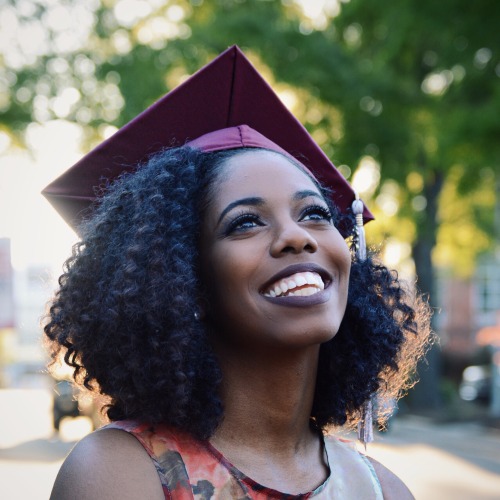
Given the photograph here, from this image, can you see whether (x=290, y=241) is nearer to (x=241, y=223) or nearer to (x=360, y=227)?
(x=241, y=223)

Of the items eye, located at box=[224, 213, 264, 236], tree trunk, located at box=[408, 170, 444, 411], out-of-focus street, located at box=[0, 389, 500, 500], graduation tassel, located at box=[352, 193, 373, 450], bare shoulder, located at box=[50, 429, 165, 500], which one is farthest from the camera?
tree trunk, located at box=[408, 170, 444, 411]

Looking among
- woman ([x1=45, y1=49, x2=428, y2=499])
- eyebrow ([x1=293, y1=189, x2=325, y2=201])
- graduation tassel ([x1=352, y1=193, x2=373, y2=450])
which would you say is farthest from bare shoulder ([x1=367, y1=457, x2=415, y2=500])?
eyebrow ([x1=293, y1=189, x2=325, y2=201])

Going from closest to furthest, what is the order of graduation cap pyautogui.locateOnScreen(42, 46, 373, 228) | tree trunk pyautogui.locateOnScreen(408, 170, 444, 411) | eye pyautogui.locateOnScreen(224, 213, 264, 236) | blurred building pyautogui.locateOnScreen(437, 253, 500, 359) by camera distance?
eye pyautogui.locateOnScreen(224, 213, 264, 236) < graduation cap pyautogui.locateOnScreen(42, 46, 373, 228) < tree trunk pyautogui.locateOnScreen(408, 170, 444, 411) < blurred building pyautogui.locateOnScreen(437, 253, 500, 359)

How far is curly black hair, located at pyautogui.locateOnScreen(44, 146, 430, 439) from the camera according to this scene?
1919 millimetres

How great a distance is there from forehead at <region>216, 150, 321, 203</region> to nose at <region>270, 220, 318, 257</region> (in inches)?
4.3

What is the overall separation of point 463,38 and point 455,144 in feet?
4.33

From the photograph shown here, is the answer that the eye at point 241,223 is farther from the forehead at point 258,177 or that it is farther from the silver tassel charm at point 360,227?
the silver tassel charm at point 360,227

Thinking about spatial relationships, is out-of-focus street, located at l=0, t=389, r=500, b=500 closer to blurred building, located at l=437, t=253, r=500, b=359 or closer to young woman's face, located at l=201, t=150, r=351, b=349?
young woman's face, located at l=201, t=150, r=351, b=349

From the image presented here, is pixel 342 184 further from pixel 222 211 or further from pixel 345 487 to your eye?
pixel 345 487

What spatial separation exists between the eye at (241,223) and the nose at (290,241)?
A: 0.21ft

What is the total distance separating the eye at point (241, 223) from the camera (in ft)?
6.58

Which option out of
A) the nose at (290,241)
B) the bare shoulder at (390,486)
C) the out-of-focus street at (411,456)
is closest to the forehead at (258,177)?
the nose at (290,241)

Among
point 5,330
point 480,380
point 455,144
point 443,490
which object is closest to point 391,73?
point 455,144

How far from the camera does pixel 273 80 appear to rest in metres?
12.8
